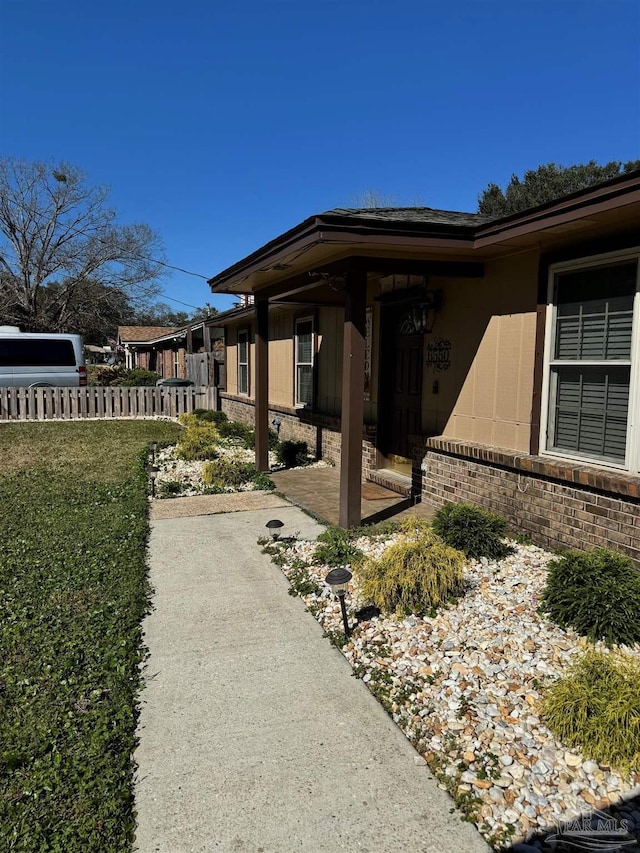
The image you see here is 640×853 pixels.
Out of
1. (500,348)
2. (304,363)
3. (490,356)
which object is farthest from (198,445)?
(500,348)

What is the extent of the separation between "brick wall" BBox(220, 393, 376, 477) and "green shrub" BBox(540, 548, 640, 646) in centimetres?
418

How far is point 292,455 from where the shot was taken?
9.30 m

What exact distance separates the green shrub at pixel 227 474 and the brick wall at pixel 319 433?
4.57 ft

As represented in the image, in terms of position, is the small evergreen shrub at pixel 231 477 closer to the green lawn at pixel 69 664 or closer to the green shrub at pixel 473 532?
the green lawn at pixel 69 664

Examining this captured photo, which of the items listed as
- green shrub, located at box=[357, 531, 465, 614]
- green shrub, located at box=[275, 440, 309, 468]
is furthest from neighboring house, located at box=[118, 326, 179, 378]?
green shrub, located at box=[357, 531, 465, 614]

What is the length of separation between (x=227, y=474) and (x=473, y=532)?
13.6ft

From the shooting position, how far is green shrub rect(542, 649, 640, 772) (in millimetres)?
2355

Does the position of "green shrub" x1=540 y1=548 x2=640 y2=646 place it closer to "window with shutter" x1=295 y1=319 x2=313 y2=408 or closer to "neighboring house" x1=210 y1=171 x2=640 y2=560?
"neighboring house" x1=210 y1=171 x2=640 y2=560

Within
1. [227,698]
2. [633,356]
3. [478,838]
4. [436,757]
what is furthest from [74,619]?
[633,356]

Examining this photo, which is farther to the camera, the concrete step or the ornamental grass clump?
the ornamental grass clump

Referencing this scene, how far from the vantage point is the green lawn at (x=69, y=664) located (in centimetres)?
218

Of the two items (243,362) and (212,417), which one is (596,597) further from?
(243,362)

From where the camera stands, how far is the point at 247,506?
6660mm

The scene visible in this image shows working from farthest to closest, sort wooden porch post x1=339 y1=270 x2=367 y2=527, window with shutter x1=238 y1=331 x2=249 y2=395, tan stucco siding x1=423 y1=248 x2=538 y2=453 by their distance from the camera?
window with shutter x1=238 y1=331 x2=249 y2=395
wooden porch post x1=339 y1=270 x2=367 y2=527
tan stucco siding x1=423 y1=248 x2=538 y2=453
